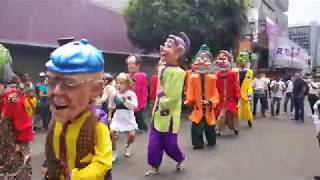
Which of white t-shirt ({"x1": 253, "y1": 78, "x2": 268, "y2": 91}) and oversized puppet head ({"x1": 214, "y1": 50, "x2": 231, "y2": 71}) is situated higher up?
oversized puppet head ({"x1": 214, "y1": 50, "x2": 231, "y2": 71})

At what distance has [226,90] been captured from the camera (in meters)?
9.04

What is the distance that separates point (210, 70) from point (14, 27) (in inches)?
308

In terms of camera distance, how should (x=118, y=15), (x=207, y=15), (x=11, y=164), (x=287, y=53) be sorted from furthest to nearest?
(x=287, y=53), (x=118, y=15), (x=207, y=15), (x=11, y=164)

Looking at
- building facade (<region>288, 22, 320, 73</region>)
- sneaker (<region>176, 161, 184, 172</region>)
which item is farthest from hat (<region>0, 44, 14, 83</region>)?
building facade (<region>288, 22, 320, 73</region>)

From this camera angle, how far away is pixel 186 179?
5.95m

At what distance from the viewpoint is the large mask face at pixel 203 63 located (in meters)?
7.39

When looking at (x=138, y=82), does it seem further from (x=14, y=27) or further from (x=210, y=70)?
(x=14, y=27)

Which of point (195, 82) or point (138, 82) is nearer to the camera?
point (195, 82)

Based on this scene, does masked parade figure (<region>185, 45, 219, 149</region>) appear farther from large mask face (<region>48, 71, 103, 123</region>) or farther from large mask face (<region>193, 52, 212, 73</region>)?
large mask face (<region>48, 71, 103, 123</region>)

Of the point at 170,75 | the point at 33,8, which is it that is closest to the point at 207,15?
the point at 33,8

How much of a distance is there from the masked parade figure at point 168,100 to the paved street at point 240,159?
1.55ft

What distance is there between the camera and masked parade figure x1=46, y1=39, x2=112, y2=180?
267 cm

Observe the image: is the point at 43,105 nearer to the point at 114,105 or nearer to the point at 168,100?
the point at 114,105

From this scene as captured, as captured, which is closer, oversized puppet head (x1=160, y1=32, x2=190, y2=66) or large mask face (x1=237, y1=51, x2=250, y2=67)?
oversized puppet head (x1=160, y1=32, x2=190, y2=66)
